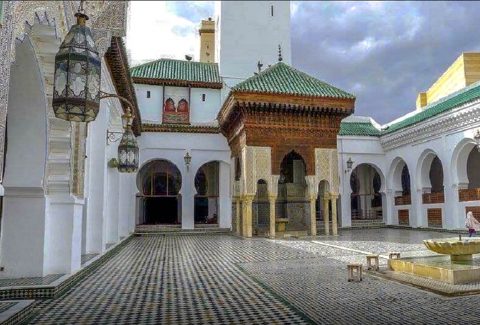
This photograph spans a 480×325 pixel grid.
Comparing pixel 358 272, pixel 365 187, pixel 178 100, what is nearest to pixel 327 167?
pixel 178 100

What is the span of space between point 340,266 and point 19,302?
152 inches

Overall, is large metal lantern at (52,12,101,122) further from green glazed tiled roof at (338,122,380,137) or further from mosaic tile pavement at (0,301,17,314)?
green glazed tiled roof at (338,122,380,137)

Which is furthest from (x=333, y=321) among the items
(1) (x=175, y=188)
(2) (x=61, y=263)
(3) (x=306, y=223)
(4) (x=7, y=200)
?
(1) (x=175, y=188)

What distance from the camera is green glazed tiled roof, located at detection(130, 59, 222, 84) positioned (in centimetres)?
1411

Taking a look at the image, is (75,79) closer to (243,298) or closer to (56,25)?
(56,25)

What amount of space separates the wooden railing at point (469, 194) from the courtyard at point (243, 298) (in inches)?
253

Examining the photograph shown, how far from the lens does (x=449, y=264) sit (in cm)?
448

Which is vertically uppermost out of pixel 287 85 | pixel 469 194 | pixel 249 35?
pixel 249 35

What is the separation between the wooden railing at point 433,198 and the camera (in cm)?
1180

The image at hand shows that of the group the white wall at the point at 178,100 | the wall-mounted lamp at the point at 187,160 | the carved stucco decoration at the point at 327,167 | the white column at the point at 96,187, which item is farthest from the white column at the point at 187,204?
the white column at the point at 96,187

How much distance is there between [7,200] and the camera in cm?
416

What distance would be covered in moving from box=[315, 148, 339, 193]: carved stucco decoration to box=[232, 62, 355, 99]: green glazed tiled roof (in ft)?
5.18

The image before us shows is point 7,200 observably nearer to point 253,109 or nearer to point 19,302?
point 19,302

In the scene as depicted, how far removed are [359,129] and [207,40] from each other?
853 centimetres
